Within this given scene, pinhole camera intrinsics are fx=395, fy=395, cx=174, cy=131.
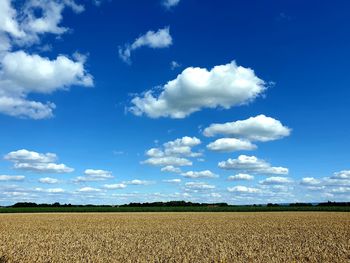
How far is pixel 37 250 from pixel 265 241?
43.6 feet

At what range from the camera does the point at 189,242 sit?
23.5m

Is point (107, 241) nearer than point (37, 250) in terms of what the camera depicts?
No

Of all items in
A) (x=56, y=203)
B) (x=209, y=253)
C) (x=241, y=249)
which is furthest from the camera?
(x=56, y=203)

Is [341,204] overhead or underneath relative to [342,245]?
overhead

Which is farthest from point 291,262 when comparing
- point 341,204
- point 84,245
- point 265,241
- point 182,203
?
point 182,203

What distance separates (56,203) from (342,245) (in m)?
121

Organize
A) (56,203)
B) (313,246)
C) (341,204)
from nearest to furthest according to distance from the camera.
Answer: (313,246), (341,204), (56,203)

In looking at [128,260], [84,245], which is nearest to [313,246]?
[128,260]

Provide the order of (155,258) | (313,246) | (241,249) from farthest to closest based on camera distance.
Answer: (313,246)
(241,249)
(155,258)

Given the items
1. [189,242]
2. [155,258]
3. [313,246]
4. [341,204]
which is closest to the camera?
[155,258]

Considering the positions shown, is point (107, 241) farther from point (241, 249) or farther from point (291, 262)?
point (291, 262)

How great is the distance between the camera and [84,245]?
2248 centimetres

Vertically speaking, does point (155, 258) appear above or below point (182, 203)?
below

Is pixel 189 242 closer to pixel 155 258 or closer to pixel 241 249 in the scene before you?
pixel 241 249
